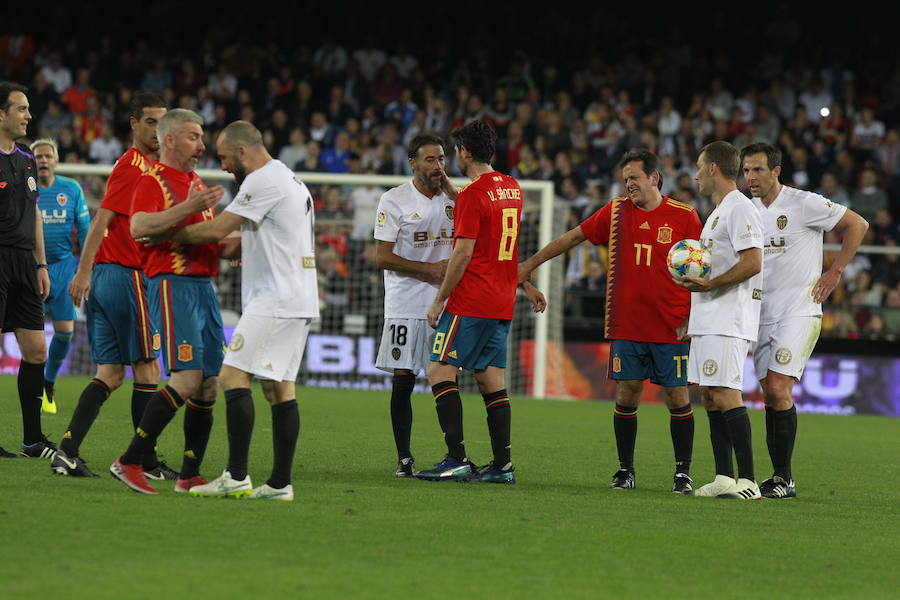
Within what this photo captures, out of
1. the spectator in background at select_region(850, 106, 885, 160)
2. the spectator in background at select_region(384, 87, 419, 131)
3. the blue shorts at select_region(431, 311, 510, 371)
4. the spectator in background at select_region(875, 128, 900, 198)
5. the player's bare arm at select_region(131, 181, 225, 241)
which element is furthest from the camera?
the spectator in background at select_region(384, 87, 419, 131)

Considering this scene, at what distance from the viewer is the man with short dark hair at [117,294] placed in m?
7.55

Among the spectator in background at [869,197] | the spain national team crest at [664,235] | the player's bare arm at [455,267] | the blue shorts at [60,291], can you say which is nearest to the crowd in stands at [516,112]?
the spectator in background at [869,197]

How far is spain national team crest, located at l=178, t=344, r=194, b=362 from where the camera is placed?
6867 millimetres

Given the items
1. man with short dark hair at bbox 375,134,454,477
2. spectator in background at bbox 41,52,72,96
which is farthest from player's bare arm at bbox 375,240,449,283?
spectator in background at bbox 41,52,72,96

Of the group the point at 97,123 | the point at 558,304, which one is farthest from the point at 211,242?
the point at 97,123

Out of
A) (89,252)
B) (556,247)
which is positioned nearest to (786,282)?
(556,247)

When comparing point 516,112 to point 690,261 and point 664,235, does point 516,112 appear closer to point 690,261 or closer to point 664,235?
point 664,235

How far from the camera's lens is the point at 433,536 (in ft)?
19.5

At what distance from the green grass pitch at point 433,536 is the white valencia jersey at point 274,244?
107 centimetres

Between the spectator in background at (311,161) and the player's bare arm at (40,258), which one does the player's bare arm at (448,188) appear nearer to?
the player's bare arm at (40,258)

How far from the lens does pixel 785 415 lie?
8.36 meters

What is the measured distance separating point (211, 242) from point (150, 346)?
3.84 feet

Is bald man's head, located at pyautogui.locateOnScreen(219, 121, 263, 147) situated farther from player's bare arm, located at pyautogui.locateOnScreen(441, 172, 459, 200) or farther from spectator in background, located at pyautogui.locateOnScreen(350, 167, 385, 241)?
spectator in background, located at pyautogui.locateOnScreen(350, 167, 385, 241)

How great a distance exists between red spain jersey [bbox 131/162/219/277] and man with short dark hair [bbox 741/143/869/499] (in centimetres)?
367
